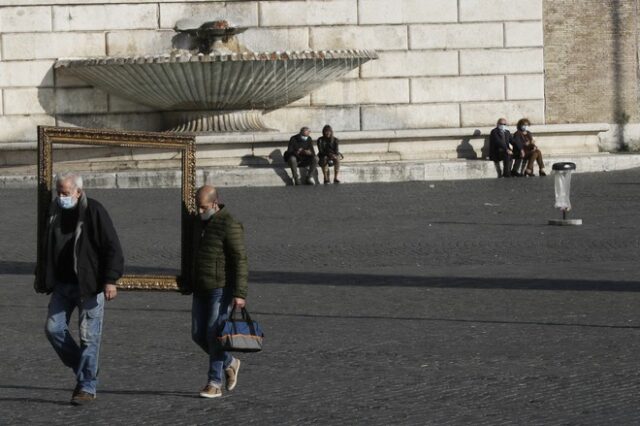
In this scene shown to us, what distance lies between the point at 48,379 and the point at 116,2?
1717 cm

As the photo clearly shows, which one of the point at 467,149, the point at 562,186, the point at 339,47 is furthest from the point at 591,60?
the point at 562,186

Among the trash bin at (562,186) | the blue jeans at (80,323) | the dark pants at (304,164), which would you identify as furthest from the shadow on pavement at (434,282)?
the dark pants at (304,164)

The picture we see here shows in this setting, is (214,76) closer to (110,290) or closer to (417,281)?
(417,281)

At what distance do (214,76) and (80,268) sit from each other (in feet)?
53.5

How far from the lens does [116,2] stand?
25453mm

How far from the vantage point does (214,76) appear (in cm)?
2436

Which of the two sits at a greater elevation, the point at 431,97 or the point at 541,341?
the point at 431,97

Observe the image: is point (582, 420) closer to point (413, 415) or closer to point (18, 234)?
point (413, 415)

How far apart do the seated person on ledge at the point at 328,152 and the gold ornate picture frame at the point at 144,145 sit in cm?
1489

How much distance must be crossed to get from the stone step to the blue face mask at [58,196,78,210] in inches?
567

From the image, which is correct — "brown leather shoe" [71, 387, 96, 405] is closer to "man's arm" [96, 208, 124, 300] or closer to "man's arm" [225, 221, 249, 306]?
"man's arm" [96, 208, 124, 300]

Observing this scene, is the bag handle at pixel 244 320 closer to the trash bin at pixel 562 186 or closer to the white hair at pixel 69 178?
the white hair at pixel 69 178

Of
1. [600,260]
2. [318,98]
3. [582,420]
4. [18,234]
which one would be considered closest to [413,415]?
[582,420]

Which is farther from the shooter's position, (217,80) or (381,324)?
(217,80)
